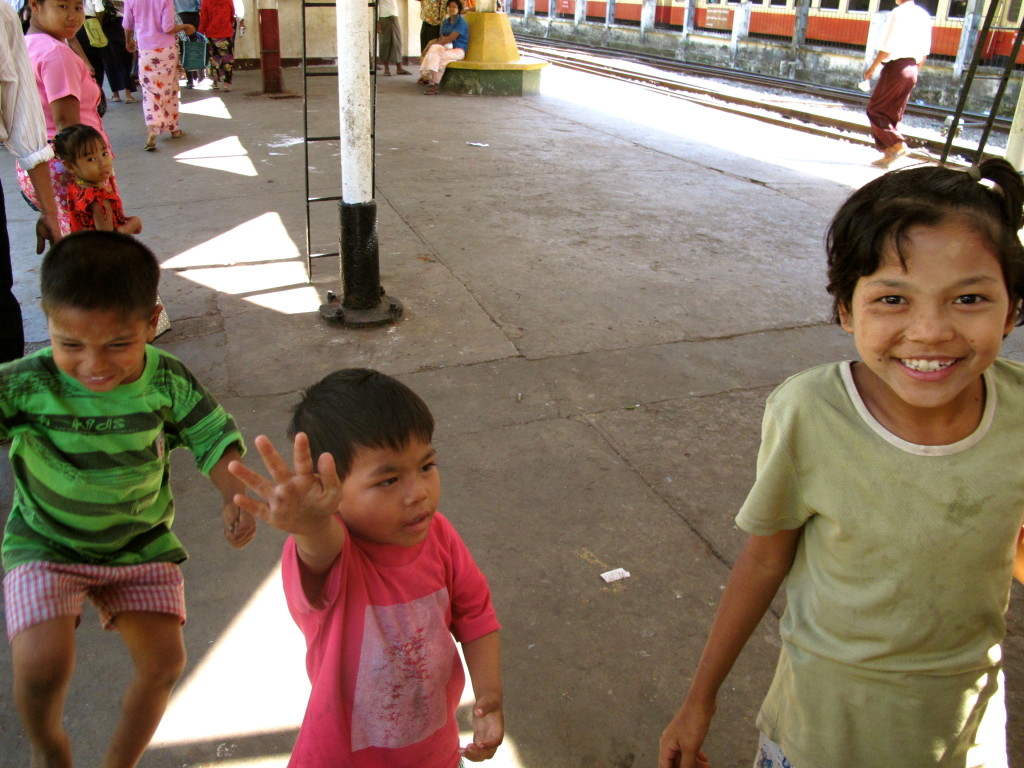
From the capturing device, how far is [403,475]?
1.35m

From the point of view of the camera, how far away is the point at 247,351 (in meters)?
4.23

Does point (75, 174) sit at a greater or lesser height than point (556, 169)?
greater

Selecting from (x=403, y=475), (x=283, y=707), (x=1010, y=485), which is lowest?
(x=283, y=707)

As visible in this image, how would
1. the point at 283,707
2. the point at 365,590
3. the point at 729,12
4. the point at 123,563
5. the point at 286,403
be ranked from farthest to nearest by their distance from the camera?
the point at 729,12
the point at 286,403
the point at 283,707
the point at 123,563
the point at 365,590

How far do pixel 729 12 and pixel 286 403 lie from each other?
24.1 metres

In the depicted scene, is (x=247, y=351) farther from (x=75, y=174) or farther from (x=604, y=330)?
(x=604, y=330)

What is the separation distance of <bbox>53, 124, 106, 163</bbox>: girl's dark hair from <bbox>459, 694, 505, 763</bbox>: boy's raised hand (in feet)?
10.6

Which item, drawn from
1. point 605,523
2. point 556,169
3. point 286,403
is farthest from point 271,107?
point 605,523

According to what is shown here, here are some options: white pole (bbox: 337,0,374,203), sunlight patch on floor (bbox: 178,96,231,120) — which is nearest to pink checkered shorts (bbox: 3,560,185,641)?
white pole (bbox: 337,0,374,203)

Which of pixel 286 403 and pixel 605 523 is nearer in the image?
pixel 605 523

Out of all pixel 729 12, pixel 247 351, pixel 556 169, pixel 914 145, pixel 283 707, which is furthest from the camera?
pixel 729 12

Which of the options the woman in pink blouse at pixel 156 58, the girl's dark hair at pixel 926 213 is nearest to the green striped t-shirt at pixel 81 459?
the girl's dark hair at pixel 926 213

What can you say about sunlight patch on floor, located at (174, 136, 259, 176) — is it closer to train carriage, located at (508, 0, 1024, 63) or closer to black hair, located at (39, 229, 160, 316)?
black hair, located at (39, 229, 160, 316)

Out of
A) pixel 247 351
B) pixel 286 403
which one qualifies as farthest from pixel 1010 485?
pixel 247 351
